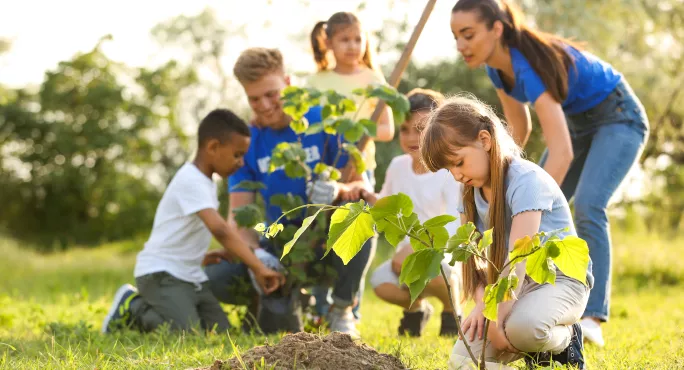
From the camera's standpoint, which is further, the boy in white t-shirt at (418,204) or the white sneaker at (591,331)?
the boy in white t-shirt at (418,204)

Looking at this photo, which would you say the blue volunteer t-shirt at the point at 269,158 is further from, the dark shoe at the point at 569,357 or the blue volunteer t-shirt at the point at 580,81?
the dark shoe at the point at 569,357

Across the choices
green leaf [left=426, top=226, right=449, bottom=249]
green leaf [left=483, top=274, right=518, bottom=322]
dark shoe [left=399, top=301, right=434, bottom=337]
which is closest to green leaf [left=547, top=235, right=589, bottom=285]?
green leaf [left=483, top=274, right=518, bottom=322]

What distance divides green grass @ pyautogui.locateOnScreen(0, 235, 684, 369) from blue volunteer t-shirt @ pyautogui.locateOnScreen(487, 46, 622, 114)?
113cm

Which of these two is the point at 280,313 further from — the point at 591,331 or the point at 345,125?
the point at 591,331

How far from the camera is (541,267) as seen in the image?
6.85 feet

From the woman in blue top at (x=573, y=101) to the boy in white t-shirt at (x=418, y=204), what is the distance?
474 mm

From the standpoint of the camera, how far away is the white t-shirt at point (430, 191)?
4000 millimetres

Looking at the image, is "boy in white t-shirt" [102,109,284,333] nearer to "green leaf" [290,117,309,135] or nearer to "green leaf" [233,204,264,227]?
"green leaf" [233,204,264,227]

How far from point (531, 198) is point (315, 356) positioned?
83 centimetres

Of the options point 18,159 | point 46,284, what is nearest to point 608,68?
point 46,284

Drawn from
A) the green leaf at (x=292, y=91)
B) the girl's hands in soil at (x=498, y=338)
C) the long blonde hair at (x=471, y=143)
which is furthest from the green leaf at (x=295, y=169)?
the girl's hands in soil at (x=498, y=338)

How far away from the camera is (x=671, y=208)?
498 inches

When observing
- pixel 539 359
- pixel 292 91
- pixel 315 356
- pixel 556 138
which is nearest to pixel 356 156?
pixel 292 91

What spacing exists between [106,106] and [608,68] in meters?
12.1
